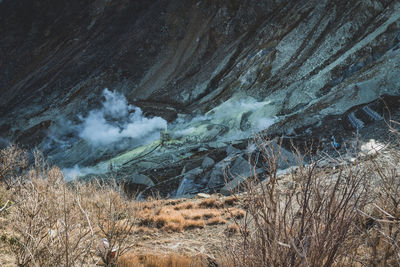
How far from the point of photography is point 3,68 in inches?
1124

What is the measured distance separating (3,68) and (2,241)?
3423cm

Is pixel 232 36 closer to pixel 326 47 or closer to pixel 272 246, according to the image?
pixel 326 47

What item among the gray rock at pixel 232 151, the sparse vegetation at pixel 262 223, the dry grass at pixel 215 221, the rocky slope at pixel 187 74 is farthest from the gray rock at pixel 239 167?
the dry grass at pixel 215 221

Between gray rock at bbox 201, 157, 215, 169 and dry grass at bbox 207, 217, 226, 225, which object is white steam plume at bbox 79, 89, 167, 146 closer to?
gray rock at bbox 201, 157, 215, 169

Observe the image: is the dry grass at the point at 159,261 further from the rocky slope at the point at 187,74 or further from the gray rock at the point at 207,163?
the gray rock at the point at 207,163

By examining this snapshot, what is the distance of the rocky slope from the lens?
10.7m

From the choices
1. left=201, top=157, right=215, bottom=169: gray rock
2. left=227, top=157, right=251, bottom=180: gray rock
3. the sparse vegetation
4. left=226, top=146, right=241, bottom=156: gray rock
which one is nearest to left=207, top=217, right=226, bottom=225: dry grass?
the sparse vegetation

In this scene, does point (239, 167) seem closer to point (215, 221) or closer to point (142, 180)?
point (215, 221)

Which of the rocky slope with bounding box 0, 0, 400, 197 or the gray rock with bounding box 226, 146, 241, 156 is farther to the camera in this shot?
the rocky slope with bounding box 0, 0, 400, 197

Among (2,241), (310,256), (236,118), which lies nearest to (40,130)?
(236,118)

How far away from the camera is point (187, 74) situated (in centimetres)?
2194

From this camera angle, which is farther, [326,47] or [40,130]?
[40,130]

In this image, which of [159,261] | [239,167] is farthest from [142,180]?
[159,261]

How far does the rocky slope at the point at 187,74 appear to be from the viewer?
10.7m
